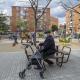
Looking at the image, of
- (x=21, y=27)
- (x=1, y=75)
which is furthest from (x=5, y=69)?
(x=21, y=27)

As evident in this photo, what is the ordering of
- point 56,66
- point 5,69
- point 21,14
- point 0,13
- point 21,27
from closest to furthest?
point 5,69 < point 56,66 < point 0,13 < point 21,27 < point 21,14

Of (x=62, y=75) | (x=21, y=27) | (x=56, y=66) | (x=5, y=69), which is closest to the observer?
(x=62, y=75)

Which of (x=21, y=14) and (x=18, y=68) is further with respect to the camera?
(x=21, y=14)

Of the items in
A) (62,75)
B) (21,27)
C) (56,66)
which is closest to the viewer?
(62,75)

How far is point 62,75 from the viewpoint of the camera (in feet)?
35.7

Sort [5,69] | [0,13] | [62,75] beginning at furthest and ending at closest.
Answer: [0,13] → [5,69] → [62,75]

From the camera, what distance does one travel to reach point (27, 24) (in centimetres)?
13450

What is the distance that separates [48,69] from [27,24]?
12237 cm

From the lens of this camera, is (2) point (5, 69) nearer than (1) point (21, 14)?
Yes

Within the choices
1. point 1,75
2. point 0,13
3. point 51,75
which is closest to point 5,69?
point 1,75

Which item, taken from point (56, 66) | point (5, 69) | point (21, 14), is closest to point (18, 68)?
point (5, 69)

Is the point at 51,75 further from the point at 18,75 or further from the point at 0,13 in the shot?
the point at 0,13

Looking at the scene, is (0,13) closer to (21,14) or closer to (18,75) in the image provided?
(21,14)

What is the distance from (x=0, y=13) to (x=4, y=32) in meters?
7.58
